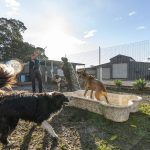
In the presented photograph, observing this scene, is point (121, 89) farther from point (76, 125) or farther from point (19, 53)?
point (19, 53)

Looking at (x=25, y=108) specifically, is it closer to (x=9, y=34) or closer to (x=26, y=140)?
(x=26, y=140)

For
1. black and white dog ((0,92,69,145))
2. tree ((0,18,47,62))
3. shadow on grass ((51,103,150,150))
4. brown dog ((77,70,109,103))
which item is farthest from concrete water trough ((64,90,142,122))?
tree ((0,18,47,62))

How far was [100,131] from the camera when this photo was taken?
→ 4805 millimetres

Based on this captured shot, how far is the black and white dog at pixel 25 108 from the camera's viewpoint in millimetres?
3779

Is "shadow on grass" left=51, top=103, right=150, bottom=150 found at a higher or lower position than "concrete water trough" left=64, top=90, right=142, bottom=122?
lower

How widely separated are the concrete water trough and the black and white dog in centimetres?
136

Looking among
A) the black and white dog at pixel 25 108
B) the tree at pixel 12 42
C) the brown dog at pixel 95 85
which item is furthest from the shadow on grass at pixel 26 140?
the tree at pixel 12 42

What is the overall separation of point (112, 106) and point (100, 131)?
2.09 feet

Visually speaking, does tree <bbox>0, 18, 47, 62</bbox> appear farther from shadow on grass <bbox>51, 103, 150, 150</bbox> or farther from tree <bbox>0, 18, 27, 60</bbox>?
shadow on grass <bbox>51, 103, 150, 150</bbox>

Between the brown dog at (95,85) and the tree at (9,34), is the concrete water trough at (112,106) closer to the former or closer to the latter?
the brown dog at (95,85)

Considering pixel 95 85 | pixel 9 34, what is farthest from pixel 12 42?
pixel 95 85

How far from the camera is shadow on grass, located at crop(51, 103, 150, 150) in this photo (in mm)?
4156

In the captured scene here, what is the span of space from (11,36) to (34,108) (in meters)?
34.7

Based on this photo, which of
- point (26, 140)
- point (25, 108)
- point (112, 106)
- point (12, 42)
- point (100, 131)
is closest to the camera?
point (25, 108)
